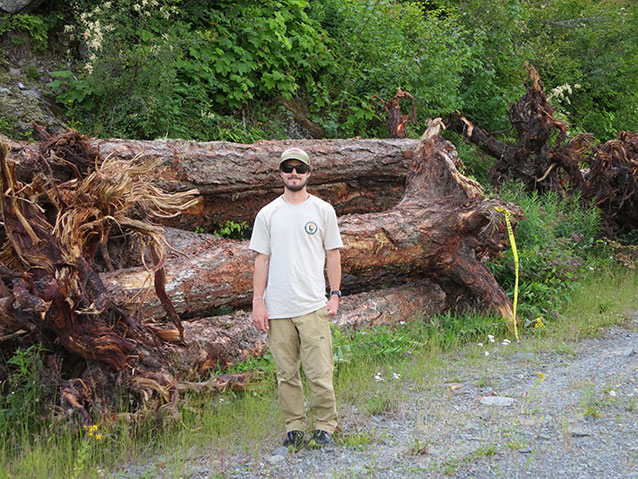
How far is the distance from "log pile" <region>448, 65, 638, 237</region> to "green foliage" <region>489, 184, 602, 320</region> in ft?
3.72

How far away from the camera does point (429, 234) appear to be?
23.9 feet

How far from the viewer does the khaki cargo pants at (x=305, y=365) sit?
4.12 m

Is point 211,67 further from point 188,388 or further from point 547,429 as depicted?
point 547,429

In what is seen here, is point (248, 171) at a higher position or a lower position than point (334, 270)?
higher

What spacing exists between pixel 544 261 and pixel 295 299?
508 centimetres

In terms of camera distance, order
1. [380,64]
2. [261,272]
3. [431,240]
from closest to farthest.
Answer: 1. [261,272]
2. [431,240]
3. [380,64]

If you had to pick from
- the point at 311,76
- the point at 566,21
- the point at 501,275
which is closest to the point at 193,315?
the point at 501,275

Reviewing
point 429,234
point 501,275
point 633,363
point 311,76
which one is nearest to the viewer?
point 633,363

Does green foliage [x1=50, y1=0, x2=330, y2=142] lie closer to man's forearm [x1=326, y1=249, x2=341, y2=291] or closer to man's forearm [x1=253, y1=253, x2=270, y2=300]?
man's forearm [x1=253, y1=253, x2=270, y2=300]

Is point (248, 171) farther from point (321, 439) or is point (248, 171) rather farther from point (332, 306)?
point (321, 439)

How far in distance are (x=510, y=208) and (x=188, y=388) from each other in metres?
4.46

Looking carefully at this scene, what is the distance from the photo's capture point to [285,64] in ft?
37.0

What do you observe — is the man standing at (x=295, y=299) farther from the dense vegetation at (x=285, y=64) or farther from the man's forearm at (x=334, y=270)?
the dense vegetation at (x=285, y=64)

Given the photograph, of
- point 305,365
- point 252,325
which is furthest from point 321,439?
point 252,325
